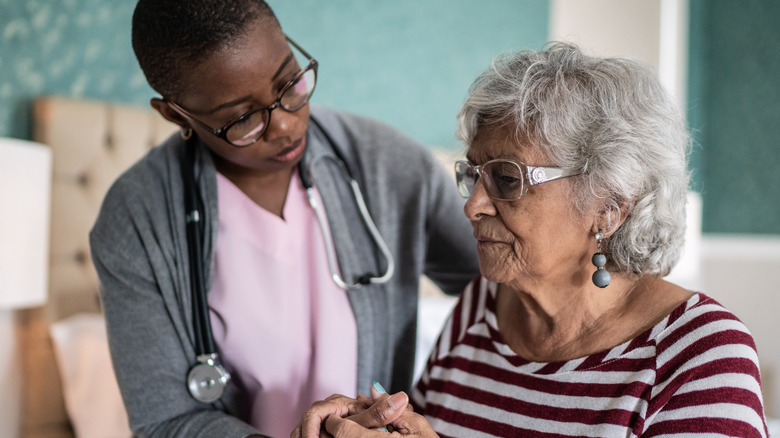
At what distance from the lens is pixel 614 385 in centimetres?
116

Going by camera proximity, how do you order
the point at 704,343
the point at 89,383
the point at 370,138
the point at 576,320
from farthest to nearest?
the point at 89,383 → the point at 370,138 → the point at 576,320 → the point at 704,343

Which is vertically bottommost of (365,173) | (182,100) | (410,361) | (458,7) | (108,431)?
(108,431)

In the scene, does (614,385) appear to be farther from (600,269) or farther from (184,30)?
(184,30)

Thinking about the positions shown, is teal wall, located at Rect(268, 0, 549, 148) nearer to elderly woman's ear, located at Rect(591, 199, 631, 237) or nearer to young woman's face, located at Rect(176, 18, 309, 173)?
young woman's face, located at Rect(176, 18, 309, 173)

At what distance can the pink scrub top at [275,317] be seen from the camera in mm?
1489

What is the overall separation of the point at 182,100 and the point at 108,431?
4.64ft

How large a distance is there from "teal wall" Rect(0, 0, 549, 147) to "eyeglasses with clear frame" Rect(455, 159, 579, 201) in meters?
1.19

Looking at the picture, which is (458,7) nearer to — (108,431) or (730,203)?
(730,203)

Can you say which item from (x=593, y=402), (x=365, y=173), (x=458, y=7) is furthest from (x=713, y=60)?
(x=593, y=402)

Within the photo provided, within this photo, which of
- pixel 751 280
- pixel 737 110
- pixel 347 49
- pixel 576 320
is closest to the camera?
pixel 576 320

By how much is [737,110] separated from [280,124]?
425 cm

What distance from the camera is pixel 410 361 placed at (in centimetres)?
166

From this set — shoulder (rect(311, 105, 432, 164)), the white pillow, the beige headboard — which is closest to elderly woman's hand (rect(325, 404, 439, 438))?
shoulder (rect(311, 105, 432, 164))

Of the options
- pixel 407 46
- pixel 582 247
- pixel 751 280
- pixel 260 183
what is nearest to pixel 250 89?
pixel 260 183
